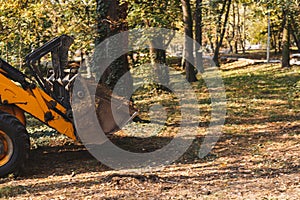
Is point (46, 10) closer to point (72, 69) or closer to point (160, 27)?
point (160, 27)

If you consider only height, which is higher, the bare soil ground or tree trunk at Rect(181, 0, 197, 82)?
tree trunk at Rect(181, 0, 197, 82)

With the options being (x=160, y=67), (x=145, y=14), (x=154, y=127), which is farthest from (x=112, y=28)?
(x=160, y=67)

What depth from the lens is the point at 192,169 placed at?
7.53m

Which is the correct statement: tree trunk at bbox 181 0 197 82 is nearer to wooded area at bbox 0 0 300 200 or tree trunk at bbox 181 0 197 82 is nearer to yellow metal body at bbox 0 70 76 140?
wooded area at bbox 0 0 300 200

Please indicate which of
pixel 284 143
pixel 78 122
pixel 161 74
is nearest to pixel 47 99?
pixel 78 122

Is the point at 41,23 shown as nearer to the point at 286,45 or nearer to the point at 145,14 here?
the point at 145,14

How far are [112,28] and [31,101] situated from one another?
4.07 meters

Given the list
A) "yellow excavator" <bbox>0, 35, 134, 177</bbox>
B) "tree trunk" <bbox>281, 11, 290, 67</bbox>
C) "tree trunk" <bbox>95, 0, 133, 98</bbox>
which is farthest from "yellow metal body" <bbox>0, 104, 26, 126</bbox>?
"tree trunk" <bbox>281, 11, 290, 67</bbox>

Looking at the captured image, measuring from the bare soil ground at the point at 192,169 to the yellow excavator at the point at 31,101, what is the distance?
455 millimetres

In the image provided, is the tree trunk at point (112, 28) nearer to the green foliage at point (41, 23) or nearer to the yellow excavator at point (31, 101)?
the green foliage at point (41, 23)

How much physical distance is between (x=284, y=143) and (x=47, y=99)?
458 centimetres

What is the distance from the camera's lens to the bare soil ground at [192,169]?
6.24 meters

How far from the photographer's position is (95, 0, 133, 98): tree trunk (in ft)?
36.1

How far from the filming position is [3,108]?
7598mm
